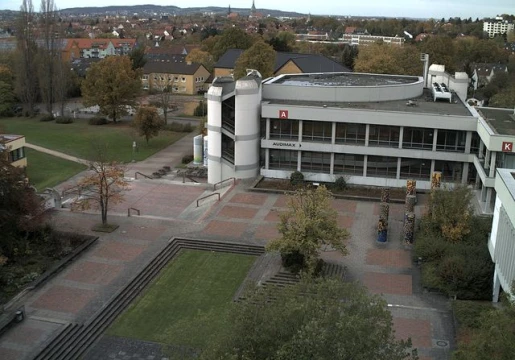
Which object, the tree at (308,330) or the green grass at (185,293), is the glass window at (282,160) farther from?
the tree at (308,330)

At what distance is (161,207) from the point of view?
39.9 meters

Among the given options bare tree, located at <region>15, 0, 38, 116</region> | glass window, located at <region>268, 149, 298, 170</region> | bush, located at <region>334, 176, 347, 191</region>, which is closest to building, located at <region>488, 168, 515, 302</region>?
bush, located at <region>334, 176, 347, 191</region>

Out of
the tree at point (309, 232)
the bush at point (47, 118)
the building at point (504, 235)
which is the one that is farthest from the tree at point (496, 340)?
the bush at point (47, 118)

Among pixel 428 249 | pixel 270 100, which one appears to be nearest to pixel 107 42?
pixel 270 100

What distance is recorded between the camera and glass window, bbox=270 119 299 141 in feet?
148

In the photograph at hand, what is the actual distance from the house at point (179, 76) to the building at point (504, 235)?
76662 mm

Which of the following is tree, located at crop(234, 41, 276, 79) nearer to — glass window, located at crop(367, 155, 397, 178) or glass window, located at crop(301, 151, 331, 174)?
glass window, located at crop(301, 151, 331, 174)

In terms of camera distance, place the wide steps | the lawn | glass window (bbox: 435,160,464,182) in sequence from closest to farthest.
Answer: the wide steps
glass window (bbox: 435,160,464,182)
the lawn

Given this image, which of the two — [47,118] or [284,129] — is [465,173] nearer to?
[284,129]

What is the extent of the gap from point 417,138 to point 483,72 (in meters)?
75.2

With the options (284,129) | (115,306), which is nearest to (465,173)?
(284,129)

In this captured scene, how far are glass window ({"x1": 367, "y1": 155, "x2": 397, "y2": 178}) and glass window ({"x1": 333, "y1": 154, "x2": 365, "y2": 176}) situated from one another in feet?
2.16

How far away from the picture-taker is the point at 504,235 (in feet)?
82.4

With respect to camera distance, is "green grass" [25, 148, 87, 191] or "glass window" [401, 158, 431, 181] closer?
"glass window" [401, 158, 431, 181]
